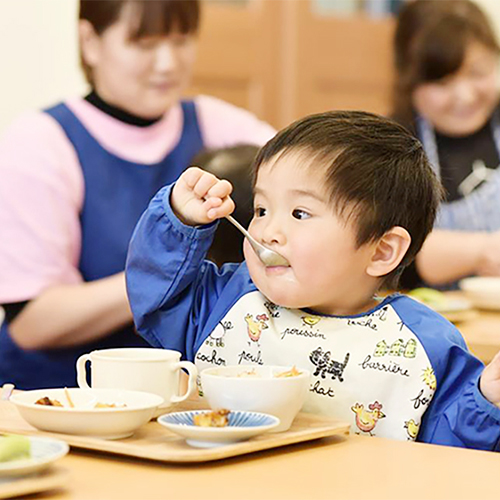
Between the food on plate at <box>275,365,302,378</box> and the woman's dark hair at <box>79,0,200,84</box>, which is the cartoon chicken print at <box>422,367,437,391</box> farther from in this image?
the woman's dark hair at <box>79,0,200,84</box>

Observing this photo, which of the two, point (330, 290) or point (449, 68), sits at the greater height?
point (449, 68)

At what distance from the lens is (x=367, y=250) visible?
1.21 meters

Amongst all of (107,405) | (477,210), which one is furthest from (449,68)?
(107,405)

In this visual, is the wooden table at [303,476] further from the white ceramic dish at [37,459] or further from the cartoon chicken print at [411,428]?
the cartoon chicken print at [411,428]

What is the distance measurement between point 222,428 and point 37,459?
165mm

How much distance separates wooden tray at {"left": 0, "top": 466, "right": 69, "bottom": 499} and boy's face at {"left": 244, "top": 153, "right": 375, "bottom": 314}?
1.38 feet

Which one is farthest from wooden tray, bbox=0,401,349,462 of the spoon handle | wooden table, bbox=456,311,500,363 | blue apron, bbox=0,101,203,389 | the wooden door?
the wooden door

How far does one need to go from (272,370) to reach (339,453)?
0.48 ft

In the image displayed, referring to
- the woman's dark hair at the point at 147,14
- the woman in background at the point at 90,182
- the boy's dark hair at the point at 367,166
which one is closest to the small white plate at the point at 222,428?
the boy's dark hair at the point at 367,166

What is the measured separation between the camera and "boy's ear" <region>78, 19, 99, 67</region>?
2330 mm

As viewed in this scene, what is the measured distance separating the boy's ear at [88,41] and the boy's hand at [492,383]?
1483 mm

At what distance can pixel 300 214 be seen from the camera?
1.17m

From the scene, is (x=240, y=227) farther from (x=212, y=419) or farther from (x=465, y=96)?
(x=465, y=96)

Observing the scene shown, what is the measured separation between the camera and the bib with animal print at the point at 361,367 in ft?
3.75
